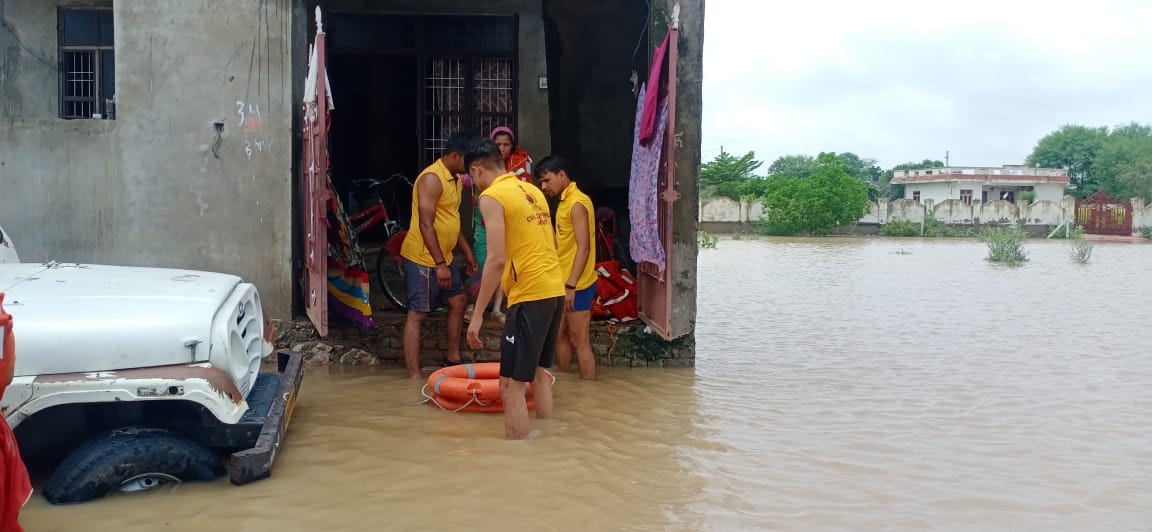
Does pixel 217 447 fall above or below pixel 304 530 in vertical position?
above

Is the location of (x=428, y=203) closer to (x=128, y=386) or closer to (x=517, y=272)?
(x=517, y=272)

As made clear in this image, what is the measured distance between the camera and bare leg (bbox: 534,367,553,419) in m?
5.60

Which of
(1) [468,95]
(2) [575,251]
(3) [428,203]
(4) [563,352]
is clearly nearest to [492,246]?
(3) [428,203]

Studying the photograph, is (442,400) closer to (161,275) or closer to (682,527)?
(161,275)

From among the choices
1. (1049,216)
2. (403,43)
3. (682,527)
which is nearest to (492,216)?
(682,527)

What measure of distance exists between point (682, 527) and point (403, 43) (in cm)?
742

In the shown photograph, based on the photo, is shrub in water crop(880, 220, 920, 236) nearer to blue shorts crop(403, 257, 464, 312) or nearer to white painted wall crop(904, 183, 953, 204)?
white painted wall crop(904, 183, 953, 204)

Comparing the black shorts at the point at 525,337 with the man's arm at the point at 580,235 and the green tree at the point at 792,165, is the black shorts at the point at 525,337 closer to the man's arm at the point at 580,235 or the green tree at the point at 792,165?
the man's arm at the point at 580,235

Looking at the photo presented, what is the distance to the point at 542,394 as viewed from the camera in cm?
564

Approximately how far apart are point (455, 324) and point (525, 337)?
2.10 meters

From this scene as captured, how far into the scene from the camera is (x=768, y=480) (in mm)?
4766

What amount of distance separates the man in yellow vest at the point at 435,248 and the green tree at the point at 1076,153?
5328 centimetres

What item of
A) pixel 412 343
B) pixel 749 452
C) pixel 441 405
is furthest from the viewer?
pixel 412 343

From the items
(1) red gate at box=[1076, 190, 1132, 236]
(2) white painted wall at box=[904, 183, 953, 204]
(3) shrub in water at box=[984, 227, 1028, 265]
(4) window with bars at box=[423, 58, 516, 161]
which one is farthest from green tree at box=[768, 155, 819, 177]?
(4) window with bars at box=[423, 58, 516, 161]
